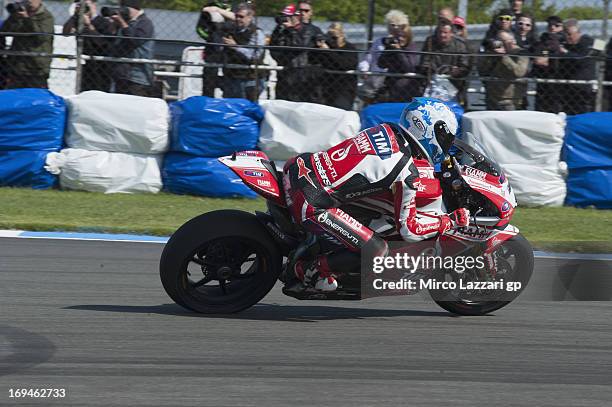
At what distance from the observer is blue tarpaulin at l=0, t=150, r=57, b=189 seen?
1013 cm

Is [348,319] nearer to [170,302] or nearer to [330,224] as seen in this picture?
[330,224]

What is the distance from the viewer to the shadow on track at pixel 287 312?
19.7 ft

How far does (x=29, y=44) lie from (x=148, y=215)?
8.65 feet

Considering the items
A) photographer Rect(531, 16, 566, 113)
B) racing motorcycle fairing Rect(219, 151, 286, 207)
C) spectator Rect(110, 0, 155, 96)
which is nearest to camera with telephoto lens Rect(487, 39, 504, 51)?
photographer Rect(531, 16, 566, 113)

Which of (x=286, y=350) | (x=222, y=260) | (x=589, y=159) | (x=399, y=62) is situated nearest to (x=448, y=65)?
(x=399, y=62)

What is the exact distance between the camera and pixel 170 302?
6.34m

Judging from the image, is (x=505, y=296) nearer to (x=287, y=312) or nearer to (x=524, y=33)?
(x=287, y=312)

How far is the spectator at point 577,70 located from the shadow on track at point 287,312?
5042 mm

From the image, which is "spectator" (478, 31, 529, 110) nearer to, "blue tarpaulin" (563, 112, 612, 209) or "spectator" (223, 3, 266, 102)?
"blue tarpaulin" (563, 112, 612, 209)

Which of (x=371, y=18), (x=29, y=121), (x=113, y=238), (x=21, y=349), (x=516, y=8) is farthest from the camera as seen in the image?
(x=371, y=18)

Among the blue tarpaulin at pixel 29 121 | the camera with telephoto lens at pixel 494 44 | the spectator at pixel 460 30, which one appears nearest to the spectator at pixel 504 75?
the camera with telephoto lens at pixel 494 44

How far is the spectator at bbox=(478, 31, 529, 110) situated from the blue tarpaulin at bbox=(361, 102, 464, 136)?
0.60m

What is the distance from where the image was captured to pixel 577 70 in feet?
34.8

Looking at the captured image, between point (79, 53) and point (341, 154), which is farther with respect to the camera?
point (79, 53)
